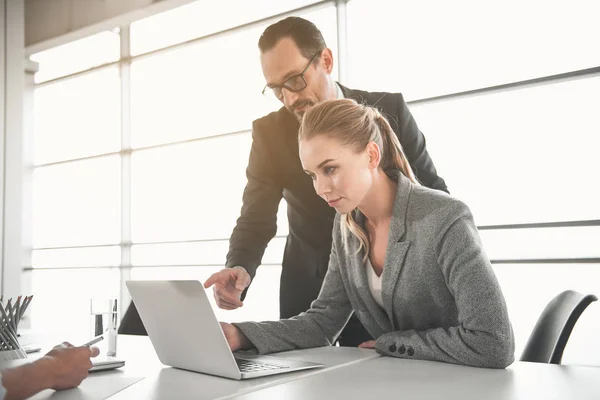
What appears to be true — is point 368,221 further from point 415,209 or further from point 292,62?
point 292,62

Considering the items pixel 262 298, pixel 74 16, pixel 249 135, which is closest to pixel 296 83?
pixel 249 135

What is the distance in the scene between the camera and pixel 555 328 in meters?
1.34

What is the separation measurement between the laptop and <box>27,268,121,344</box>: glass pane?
424 centimetres

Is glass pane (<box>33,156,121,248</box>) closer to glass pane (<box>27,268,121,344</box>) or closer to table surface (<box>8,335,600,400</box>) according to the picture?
glass pane (<box>27,268,121,344</box>)

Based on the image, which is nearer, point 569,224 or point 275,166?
point 275,166

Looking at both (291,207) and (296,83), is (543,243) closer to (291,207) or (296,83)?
(291,207)

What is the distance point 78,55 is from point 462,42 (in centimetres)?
358

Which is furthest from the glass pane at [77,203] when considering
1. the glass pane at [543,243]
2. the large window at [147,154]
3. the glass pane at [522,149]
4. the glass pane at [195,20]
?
the glass pane at [543,243]

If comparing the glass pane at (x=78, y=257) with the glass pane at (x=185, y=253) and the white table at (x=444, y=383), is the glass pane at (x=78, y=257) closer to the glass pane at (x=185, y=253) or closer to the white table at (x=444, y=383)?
the glass pane at (x=185, y=253)

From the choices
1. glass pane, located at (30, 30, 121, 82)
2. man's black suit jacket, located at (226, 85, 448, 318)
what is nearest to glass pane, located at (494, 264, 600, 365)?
man's black suit jacket, located at (226, 85, 448, 318)

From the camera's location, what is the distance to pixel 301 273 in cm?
219

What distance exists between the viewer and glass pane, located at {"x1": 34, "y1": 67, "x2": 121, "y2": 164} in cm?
541

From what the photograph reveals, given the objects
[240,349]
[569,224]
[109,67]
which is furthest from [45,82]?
[240,349]

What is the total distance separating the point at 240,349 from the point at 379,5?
120 inches
